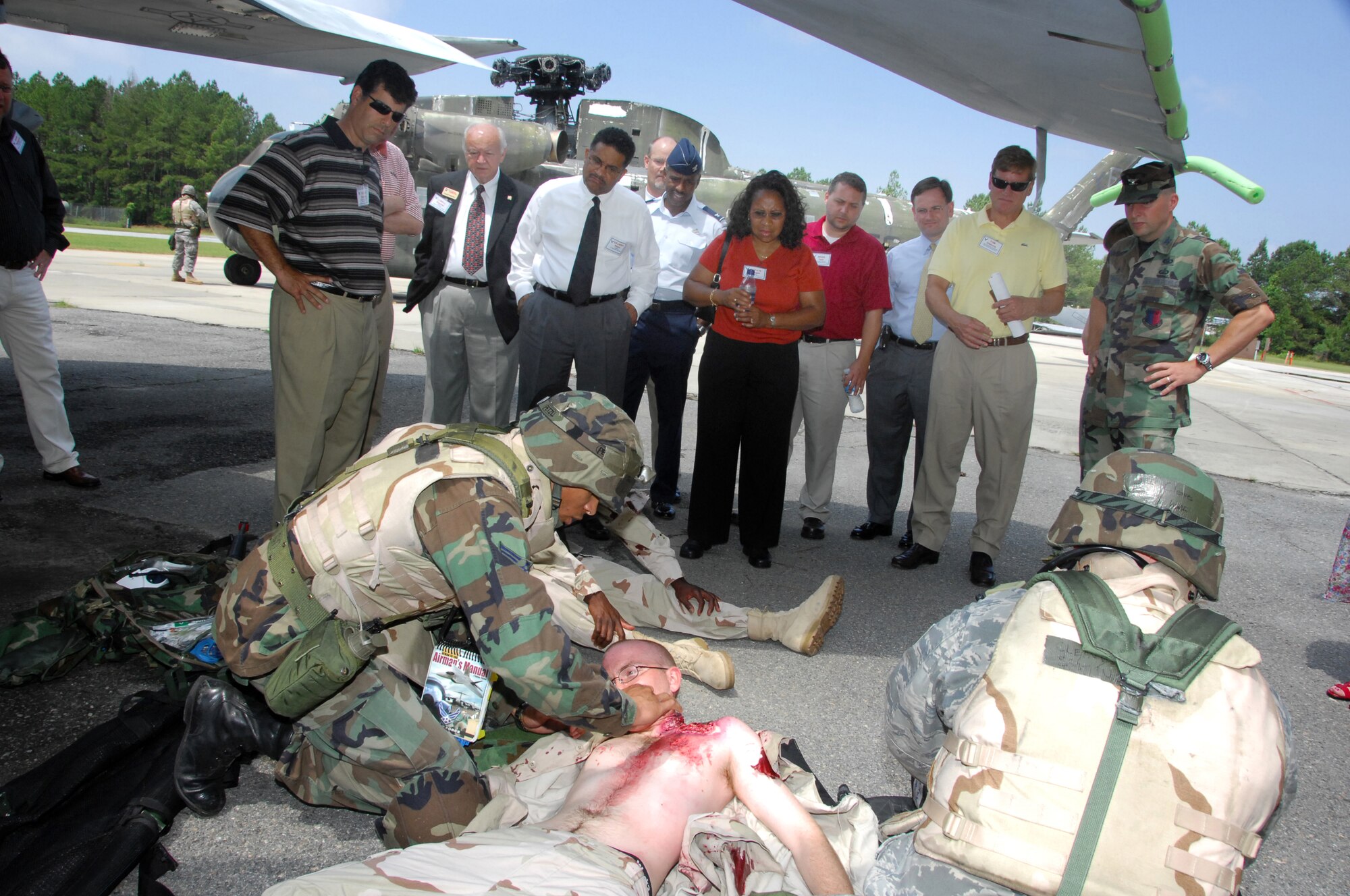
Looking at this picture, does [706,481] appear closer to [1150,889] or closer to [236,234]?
[236,234]

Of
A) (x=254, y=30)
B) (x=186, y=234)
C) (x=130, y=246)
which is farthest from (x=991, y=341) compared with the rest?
(x=130, y=246)

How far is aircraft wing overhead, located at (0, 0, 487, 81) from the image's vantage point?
5.01m

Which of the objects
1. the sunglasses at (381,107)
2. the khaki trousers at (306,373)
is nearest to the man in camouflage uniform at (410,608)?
the khaki trousers at (306,373)

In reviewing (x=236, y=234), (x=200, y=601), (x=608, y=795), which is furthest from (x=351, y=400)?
(x=608, y=795)

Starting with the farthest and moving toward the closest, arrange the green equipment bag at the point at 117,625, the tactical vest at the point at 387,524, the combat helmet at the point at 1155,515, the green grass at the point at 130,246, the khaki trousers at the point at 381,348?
the green grass at the point at 130,246 < the khaki trousers at the point at 381,348 < the green equipment bag at the point at 117,625 < the tactical vest at the point at 387,524 < the combat helmet at the point at 1155,515

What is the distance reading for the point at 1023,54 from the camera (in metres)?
3.50

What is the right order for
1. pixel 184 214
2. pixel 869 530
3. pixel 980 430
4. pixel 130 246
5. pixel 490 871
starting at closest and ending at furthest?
pixel 490 871 < pixel 980 430 < pixel 869 530 < pixel 184 214 < pixel 130 246

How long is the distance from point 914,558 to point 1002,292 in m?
1.53

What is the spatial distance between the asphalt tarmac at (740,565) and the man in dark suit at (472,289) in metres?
1.22

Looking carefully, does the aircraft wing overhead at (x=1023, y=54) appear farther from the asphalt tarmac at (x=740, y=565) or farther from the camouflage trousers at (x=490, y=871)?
the camouflage trousers at (x=490, y=871)

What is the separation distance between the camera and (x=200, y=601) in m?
3.11

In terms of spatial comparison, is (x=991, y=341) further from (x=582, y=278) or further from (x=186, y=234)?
(x=186, y=234)

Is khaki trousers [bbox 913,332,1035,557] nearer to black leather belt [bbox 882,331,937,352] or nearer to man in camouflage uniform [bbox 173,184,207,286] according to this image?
black leather belt [bbox 882,331,937,352]

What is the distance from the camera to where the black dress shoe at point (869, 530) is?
5.38 metres
